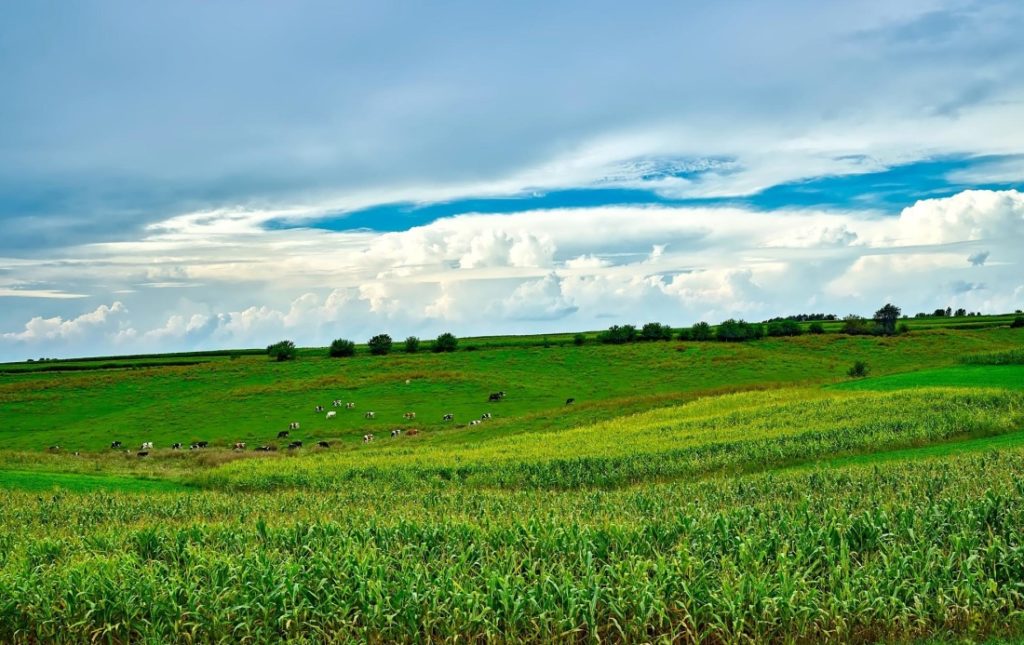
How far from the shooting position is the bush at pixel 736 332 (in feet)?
351

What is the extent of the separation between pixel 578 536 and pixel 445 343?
100444 millimetres

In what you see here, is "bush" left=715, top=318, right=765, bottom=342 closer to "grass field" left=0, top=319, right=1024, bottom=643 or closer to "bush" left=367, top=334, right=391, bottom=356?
"bush" left=367, top=334, right=391, bottom=356

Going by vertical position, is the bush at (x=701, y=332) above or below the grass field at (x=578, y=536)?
above

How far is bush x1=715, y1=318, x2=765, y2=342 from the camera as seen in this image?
107m

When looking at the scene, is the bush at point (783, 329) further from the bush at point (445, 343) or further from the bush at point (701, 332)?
the bush at point (445, 343)

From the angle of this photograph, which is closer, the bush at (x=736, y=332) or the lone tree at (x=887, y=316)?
the bush at (x=736, y=332)

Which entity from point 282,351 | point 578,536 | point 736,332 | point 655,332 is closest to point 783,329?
point 736,332

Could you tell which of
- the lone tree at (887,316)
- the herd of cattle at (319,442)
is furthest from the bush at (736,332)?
the herd of cattle at (319,442)

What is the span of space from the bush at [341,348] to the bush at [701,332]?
49.8m

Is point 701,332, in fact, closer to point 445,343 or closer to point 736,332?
point 736,332

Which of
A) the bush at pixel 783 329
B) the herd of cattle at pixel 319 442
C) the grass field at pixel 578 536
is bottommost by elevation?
the herd of cattle at pixel 319 442

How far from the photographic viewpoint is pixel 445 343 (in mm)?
112812

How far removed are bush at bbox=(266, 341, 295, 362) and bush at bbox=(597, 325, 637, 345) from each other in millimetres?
44235

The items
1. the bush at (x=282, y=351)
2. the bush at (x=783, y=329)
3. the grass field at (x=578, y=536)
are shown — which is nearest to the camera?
the grass field at (x=578, y=536)
